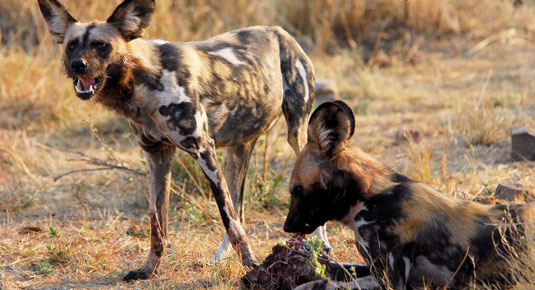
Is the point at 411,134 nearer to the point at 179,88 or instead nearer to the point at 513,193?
the point at 513,193

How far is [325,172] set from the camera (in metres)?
3.02

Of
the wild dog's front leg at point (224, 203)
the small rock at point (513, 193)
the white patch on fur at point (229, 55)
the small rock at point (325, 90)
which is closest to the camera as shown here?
the wild dog's front leg at point (224, 203)

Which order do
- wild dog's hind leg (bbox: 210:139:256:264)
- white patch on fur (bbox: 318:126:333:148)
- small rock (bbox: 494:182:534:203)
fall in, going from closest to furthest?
white patch on fur (bbox: 318:126:333:148), small rock (bbox: 494:182:534:203), wild dog's hind leg (bbox: 210:139:256:264)

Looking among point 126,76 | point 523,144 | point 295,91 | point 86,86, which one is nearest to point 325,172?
point 126,76

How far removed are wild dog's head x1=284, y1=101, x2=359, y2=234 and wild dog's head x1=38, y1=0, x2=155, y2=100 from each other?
1.08 m

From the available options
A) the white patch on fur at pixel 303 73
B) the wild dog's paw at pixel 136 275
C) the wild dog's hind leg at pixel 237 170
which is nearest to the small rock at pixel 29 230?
the wild dog's paw at pixel 136 275

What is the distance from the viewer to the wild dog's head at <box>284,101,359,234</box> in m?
2.95

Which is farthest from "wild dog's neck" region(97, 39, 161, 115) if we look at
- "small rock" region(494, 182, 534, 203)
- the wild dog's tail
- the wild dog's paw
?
"small rock" region(494, 182, 534, 203)

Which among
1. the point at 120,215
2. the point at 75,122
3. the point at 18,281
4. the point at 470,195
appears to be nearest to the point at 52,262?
the point at 18,281

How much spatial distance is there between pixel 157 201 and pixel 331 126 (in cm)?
140

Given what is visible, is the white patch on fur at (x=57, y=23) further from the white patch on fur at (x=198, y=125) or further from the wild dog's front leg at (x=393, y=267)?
the wild dog's front leg at (x=393, y=267)

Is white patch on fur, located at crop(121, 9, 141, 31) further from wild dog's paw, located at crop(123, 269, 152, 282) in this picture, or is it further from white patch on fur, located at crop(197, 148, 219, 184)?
wild dog's paw, located at crop(123, 269, 152, 282)

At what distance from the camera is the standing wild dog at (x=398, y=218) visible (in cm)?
292

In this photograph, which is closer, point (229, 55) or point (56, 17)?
point (56, 17)
